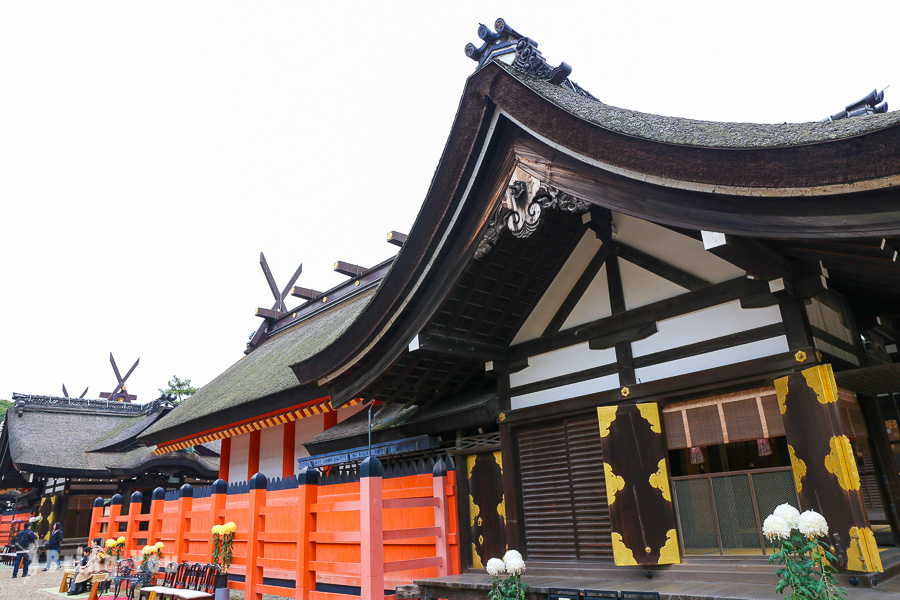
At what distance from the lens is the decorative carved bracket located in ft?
16.5

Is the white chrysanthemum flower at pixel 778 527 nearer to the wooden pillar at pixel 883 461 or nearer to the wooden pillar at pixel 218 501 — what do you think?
the wooden pillar at pixel 883 461

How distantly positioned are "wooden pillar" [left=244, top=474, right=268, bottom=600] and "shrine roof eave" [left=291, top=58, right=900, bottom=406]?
1897mm

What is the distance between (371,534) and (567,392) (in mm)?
2453

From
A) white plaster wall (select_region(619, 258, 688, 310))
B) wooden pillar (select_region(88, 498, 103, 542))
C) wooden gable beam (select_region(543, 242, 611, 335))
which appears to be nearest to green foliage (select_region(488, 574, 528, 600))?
wooden gable beam (select_region(543, 242, 611, 335))

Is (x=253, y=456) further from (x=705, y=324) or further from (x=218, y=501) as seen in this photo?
(x=705, y=324)

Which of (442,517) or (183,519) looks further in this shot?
(183,519)

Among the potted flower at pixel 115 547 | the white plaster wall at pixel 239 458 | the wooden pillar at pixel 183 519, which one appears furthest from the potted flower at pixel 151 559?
the white plaster wall at pixel 239 458

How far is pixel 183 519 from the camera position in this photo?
9.88 m

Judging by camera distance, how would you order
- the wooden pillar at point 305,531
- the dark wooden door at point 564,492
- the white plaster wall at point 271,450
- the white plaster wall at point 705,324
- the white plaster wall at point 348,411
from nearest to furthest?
the white plaster wall at point 705,324, the dark wooden door at point 564,492, the wooden pillar at point 305,531, the white plaster wall at point 348,411, the white plaster wall at point 271,450

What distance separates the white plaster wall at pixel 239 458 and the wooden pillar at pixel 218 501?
5171 millimetres

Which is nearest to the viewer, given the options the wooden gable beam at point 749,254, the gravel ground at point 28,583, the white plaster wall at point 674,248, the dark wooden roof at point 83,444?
the wooden gable beam at point 749,254

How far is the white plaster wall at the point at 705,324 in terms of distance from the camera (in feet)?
16.4

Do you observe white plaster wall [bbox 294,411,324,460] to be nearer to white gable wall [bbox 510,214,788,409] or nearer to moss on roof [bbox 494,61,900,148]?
white gable wall [bbox 510,214,788,409]

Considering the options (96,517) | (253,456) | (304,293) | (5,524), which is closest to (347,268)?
(304,293)
